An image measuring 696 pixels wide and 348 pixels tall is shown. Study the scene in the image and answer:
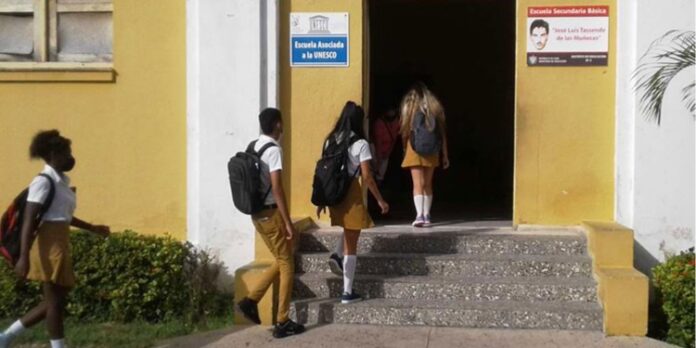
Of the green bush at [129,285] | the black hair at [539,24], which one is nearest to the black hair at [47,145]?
the green bush at [129,285]

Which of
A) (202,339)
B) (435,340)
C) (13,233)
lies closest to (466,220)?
(435,340)

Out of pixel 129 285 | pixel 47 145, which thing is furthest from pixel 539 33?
pixel 47 145

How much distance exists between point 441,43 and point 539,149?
637 centimetres

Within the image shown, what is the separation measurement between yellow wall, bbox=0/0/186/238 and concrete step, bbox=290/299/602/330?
2.02 m

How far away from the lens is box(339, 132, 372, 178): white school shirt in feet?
26.1

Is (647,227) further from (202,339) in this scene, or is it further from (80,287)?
(80,287)

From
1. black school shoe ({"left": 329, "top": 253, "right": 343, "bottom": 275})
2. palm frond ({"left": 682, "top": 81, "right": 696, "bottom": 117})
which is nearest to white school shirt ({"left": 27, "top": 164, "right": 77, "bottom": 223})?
black school shoe ({"left": 329, "top": 253, "right": 343, "bottom": 275})

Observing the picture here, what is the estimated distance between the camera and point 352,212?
795cm

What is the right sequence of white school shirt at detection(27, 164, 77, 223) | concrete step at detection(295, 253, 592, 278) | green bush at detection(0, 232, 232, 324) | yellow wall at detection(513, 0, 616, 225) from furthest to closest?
yellow wall at detection(513, 0, 616, 225)
green bush at detection(0, 232, 232, 324)
concrete step at detection(295, 253, 592, 278)
white school shirt at detection(27, 164, 77, 223)

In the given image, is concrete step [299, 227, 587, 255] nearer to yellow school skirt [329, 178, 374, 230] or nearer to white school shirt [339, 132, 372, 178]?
yellow school skirt [329, 178, 374, 230]

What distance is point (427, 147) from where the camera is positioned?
9.31m

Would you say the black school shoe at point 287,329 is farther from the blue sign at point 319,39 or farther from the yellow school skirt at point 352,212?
the blue sign at point 319,39

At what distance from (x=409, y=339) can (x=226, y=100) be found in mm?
2970

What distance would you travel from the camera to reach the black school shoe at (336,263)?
827 centimetres
